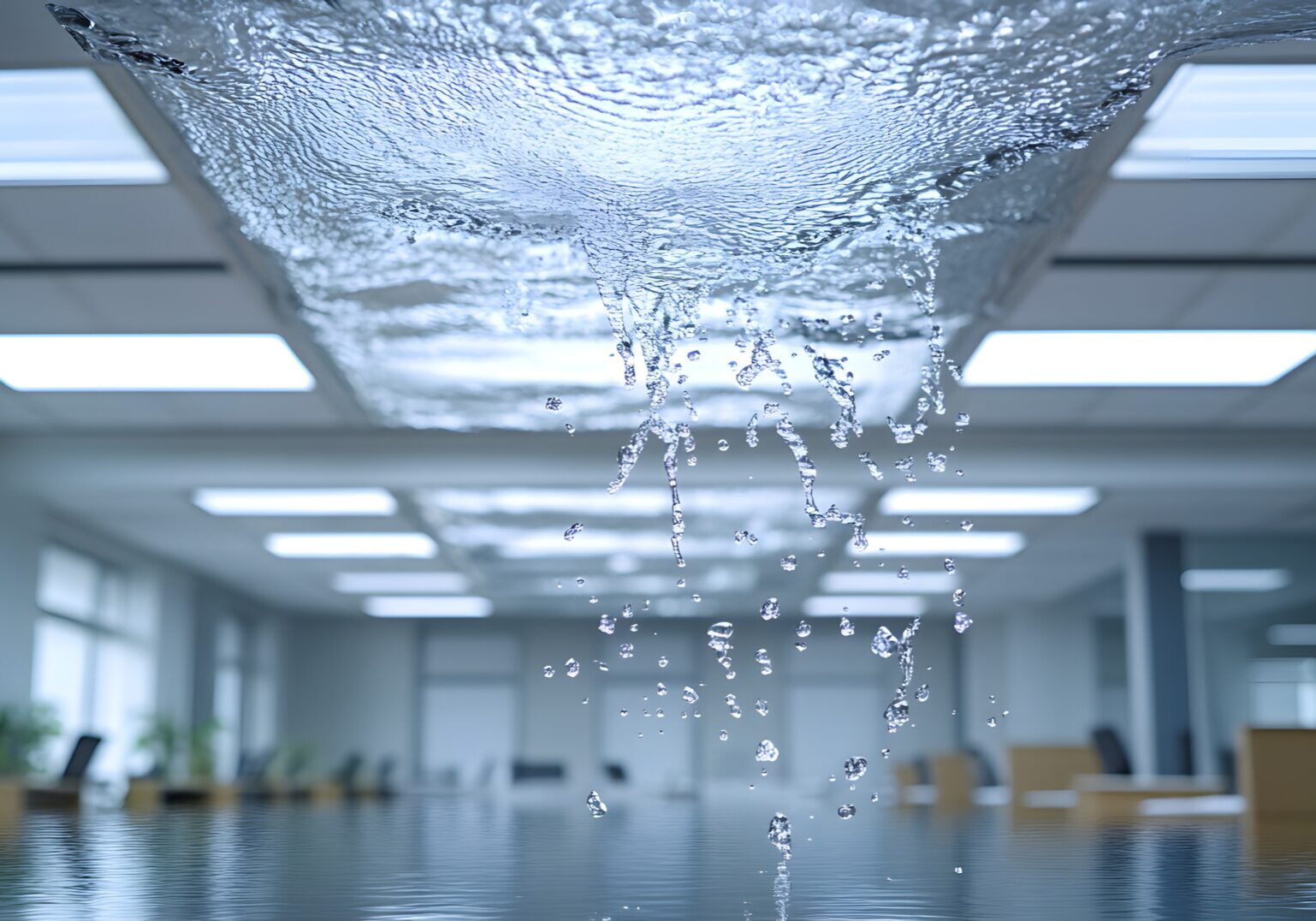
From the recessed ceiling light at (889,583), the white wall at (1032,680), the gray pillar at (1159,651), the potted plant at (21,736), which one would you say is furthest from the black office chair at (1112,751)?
the potted plant at (21,736)

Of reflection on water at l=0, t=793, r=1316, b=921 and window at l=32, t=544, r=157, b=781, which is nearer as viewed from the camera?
reflection on water at l=0, t=793, r=1316, b=921

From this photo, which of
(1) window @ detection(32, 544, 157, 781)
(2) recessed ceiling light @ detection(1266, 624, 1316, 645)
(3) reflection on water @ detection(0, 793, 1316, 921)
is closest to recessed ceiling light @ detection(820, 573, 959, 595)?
(2) recessed ceiling light @ detection(1266, 624, 1316, 645)

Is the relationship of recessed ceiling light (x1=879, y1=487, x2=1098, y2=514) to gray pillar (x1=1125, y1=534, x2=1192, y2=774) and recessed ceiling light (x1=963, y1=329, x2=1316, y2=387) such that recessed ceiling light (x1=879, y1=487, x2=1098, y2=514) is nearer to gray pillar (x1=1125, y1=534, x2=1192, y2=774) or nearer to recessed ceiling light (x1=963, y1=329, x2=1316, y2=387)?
gray pillar (x1=1125, y1=534, x2=1192, y2=774)

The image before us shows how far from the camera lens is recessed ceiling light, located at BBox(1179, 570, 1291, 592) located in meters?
14.9

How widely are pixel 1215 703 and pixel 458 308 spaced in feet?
32.4

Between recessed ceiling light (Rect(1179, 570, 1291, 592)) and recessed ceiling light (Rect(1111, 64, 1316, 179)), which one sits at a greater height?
recessed ceiling light (Rect(1111, 64, 1316, 179))

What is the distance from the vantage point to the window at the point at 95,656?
1468cm

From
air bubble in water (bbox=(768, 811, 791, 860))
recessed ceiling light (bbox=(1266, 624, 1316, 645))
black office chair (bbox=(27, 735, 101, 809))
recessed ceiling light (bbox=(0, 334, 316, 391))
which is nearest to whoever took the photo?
air bubble in water (bbox=(768, 811, 791, 860))

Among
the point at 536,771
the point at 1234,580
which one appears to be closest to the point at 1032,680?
the point at 1234,580

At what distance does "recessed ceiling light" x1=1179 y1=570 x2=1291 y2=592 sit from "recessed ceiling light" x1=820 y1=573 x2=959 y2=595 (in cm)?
323

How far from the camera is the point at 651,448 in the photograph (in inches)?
459

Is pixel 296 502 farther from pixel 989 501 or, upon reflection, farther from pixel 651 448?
pixel 989 501

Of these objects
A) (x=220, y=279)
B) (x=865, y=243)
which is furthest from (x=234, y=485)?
(x=865, y=243)

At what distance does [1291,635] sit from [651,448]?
719 centimetres
